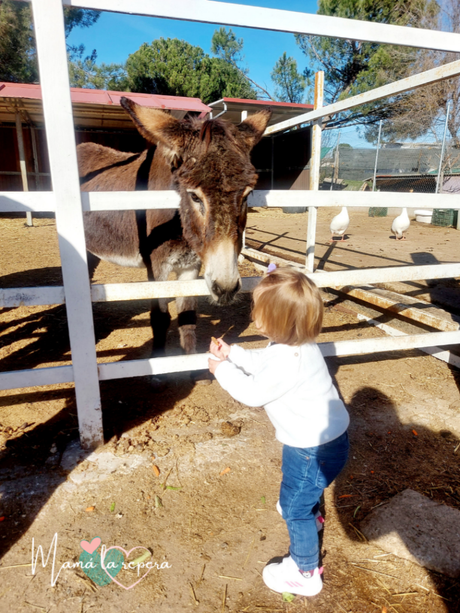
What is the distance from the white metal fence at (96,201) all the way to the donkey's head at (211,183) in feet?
Answer: 0.48

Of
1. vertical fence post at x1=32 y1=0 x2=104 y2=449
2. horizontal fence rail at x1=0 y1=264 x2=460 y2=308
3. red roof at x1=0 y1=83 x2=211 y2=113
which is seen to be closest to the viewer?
vertical fence post at x1=32 y1=0 x2=104 y2=449

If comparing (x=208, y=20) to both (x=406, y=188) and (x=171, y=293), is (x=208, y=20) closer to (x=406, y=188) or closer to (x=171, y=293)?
(x=171, y=293)

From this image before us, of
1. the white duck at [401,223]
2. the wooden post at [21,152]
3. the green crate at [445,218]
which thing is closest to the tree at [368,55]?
the green crate at [445,218]

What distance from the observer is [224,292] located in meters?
2.09

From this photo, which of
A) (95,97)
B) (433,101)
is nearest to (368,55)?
(433,101)

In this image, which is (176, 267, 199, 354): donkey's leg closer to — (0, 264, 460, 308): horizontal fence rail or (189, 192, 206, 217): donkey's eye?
(0, 264, 460, 308): horizontal fence rail

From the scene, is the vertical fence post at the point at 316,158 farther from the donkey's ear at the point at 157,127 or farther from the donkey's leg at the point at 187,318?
the donkey's ear at the point at 157,127

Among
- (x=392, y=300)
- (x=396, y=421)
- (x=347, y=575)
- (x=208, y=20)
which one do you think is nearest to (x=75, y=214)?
(x=208, y=20)

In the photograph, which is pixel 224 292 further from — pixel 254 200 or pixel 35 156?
pixel 35 156

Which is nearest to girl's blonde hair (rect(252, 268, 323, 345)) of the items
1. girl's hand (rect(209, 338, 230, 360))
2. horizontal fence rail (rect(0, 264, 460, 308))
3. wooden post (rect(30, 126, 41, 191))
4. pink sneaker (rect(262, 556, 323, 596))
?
girl's hand (rect(209, 338, 230, 360))

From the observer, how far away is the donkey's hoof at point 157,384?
9.73 ft

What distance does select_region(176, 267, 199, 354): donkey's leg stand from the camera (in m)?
3.33

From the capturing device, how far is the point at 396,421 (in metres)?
2.58

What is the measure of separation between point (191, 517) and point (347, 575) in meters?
0.69
